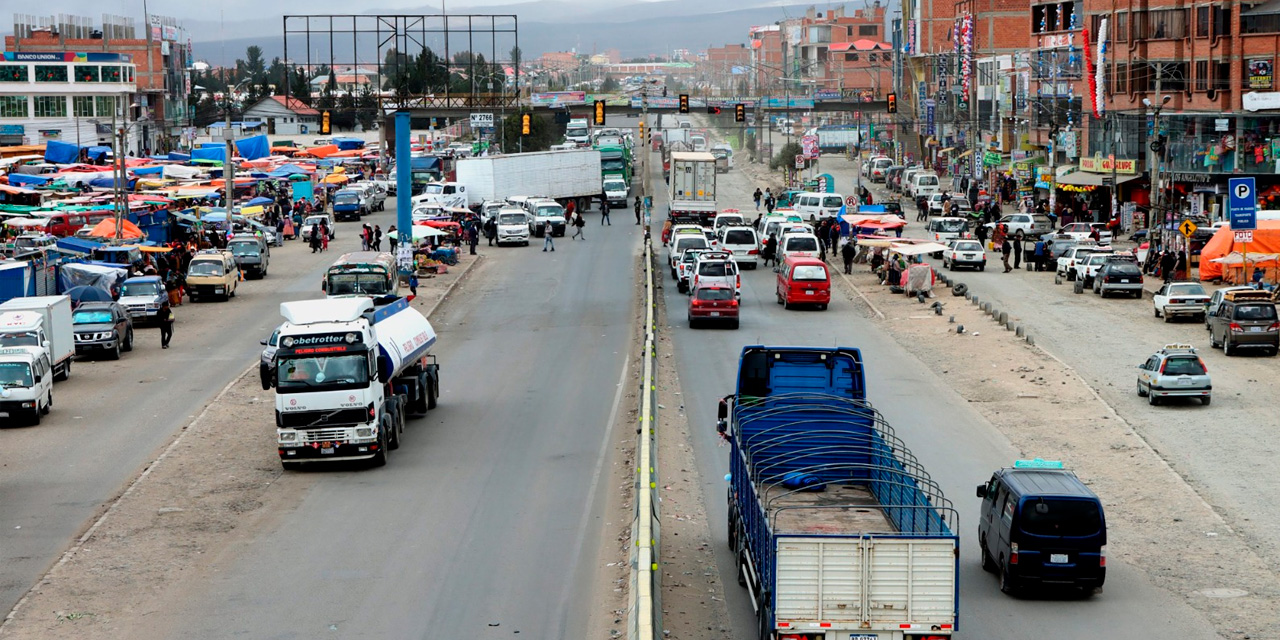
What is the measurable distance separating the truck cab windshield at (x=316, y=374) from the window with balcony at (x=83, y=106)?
132 m

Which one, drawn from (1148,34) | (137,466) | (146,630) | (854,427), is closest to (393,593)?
(146,630)

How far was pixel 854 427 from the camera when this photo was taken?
66.1ft

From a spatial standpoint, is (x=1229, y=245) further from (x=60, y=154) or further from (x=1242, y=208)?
(x=60, y=154)

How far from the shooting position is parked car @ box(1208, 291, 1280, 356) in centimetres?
4053

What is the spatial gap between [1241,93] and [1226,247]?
1674 cm

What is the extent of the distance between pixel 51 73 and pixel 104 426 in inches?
4987

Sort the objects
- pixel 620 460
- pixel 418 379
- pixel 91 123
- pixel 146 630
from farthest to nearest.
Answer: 1. pixel 91 123
2. pixel 418 379
3. pixel 620 460
4. pixel 146 630

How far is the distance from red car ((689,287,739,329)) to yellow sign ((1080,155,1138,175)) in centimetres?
3800

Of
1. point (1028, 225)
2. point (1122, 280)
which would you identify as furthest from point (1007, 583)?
point (1028, 225)

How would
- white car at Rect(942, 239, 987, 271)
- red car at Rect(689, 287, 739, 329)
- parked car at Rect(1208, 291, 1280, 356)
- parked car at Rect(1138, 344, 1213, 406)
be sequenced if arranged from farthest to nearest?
white car at Rect(942, 239, 987, 271) < red car at Rect(689, 287, 739, 329) < parked car at Rect(1208, 291, 1280, 356) < parked car at Rect(1138, 344, 1213, 406)

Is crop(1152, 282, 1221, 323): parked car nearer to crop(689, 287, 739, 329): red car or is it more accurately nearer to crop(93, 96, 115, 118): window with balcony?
crop(689, 287, 739, 329): red car

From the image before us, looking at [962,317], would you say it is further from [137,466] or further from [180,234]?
[180,234]

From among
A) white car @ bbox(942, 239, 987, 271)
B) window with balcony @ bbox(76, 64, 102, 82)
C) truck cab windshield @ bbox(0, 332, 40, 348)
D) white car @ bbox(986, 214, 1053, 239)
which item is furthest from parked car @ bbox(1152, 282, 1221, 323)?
window with balcony @ bbox(76, 64, 102, 82)

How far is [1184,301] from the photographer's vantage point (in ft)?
157
